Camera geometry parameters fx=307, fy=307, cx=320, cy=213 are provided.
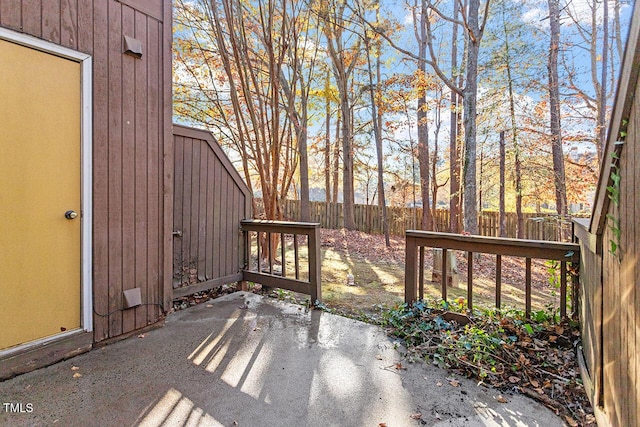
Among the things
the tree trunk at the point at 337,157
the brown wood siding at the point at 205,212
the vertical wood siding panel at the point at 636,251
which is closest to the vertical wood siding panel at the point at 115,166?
the brown wood siding at the point at 205,212

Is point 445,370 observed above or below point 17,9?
below

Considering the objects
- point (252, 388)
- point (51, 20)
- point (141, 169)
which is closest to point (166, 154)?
point (141, 169)

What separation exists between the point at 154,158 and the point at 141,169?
16cm

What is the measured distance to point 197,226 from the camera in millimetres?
3320

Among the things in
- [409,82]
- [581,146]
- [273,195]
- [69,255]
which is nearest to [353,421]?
[69,255]

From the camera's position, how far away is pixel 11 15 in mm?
1854

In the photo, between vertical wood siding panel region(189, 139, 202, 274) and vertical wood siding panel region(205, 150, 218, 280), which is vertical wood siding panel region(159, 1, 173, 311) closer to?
vertical wood siding panel region(189, 139, 202, 274)

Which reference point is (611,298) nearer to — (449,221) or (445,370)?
(445,370)

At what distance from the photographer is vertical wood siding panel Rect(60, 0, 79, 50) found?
207cm

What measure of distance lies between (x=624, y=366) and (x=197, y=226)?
3.33 m

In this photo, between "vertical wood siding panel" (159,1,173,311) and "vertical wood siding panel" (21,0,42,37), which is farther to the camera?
"vertical wood siding panel" (159,1,173,311)

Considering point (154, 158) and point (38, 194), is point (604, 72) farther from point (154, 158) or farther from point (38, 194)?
point (38, 194)

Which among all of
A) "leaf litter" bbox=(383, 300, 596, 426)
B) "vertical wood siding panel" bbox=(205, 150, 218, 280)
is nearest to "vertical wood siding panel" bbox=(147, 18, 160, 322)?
"vertical wood siding panel" bbox=(205, 150, 218, 280)

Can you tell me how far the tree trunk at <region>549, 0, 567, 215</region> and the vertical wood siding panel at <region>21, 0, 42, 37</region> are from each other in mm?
10594
